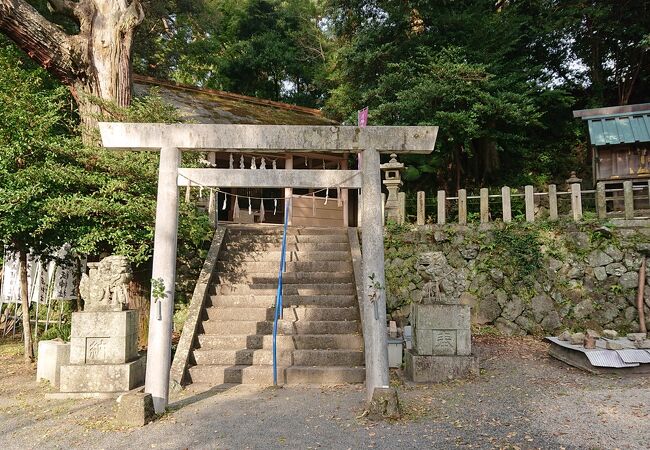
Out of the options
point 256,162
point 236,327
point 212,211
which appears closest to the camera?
point 236,327

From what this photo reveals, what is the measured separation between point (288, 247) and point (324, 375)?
143 inches

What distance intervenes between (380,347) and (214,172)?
3094 mm

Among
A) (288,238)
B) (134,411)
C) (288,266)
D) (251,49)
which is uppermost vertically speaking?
(251,49)

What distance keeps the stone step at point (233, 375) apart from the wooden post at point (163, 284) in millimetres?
1271

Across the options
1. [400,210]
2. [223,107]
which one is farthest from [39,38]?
[400,210]

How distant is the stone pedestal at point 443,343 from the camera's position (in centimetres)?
652

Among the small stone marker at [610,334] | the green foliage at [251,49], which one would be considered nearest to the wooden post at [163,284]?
the small stone marker at [610,334]

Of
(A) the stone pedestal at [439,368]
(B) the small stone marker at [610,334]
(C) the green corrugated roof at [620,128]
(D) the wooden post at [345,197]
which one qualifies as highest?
(C) the green corrugated roof at [620,128]

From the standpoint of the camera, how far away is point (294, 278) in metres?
8.46

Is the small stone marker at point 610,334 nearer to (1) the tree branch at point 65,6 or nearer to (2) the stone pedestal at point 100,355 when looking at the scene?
(2) the stone pedestal at point 100,355

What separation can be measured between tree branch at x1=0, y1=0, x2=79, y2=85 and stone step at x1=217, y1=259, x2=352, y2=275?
502cm

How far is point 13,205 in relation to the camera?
651 centimetres

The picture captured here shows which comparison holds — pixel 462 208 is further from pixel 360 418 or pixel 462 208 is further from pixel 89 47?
pixel 89 47

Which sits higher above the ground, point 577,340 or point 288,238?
point 288,238
